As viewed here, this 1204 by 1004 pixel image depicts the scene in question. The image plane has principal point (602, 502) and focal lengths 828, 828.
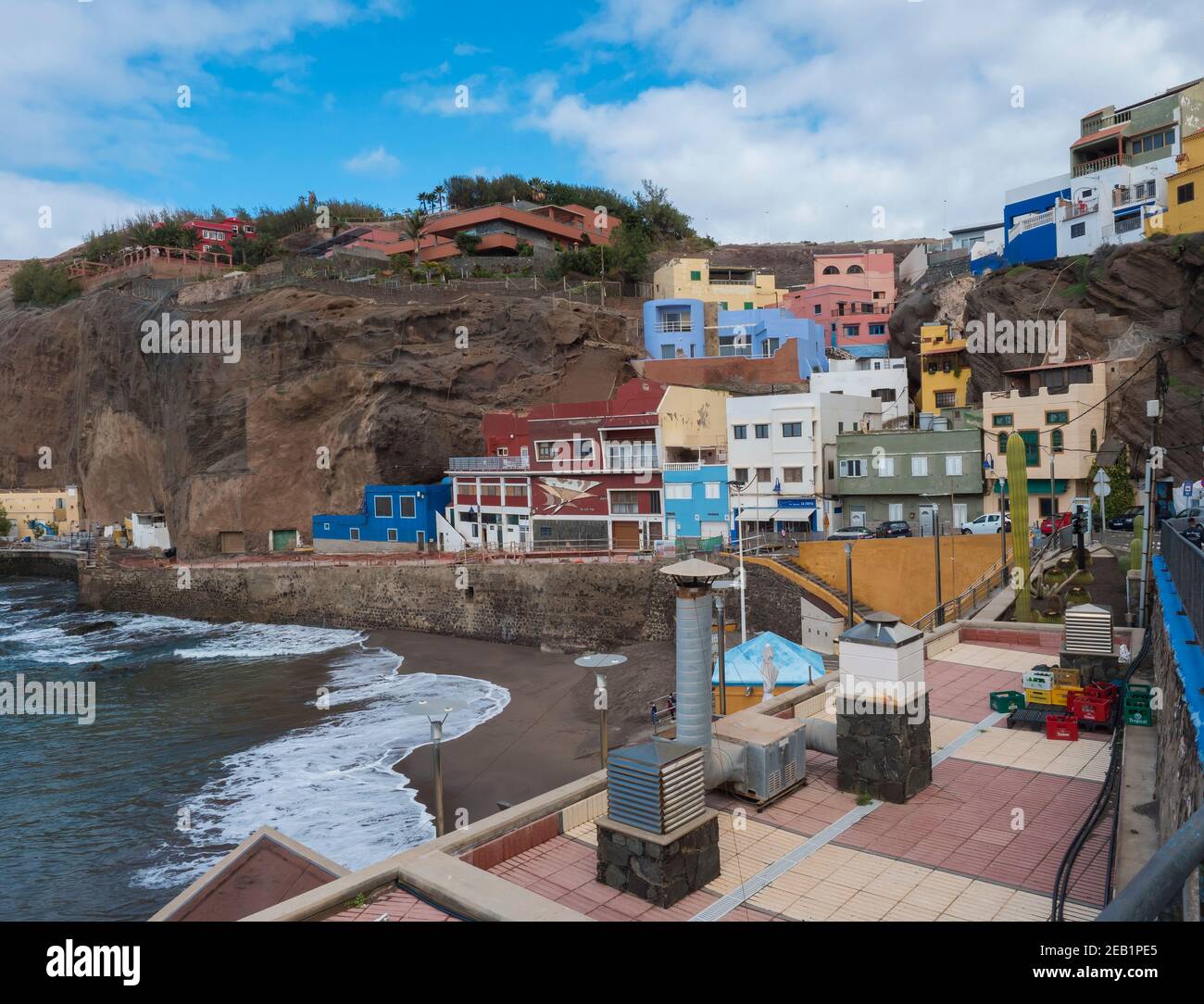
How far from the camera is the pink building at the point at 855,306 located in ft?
192

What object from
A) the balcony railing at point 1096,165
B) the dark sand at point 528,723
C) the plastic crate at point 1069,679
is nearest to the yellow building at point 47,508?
the dark sand at point 528,723

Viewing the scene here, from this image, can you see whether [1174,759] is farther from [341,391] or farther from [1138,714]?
[341,391]

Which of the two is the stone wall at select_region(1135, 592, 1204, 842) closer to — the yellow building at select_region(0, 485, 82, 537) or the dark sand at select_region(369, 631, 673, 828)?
the dark sand at select_region(369, 631, 673, 828)

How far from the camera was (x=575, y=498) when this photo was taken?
39.8m

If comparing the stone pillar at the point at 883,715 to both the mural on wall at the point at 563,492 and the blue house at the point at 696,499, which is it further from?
the mural on wall at the point at 563,492

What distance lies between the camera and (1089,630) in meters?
12.0

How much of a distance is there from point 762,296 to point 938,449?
26576 millimetres

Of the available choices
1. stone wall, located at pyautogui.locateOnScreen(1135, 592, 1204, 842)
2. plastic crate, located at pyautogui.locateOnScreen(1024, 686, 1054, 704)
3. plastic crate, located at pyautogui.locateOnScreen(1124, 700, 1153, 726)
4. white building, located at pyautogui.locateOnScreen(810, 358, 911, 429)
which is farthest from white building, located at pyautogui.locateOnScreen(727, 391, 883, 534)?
stone wall, located at pyautogui.locateOnScreen(1135, 592, 1204, 842)

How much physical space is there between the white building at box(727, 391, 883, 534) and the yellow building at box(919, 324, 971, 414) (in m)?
11.8
